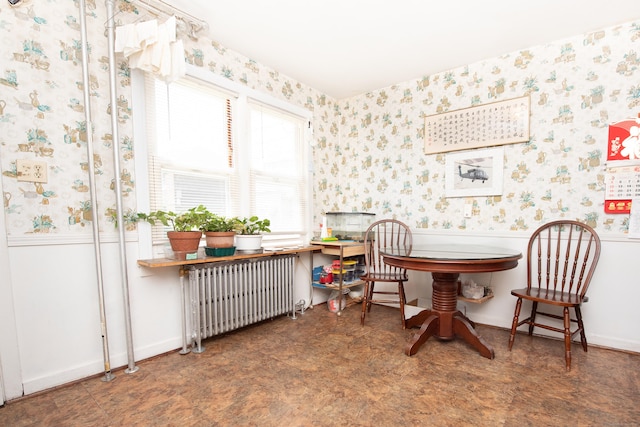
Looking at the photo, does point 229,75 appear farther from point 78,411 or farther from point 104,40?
point 78,411

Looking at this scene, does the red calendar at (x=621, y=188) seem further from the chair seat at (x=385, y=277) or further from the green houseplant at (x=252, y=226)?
the green houseplant at (x=252, y=226)

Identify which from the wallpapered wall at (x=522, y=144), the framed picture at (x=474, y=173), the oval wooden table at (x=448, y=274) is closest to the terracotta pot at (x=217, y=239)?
the oval wooden table at (x=448, y=274)

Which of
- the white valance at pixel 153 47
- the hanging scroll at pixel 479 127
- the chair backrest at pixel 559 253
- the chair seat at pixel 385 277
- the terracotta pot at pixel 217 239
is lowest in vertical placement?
the chair seat at pixel 385 277

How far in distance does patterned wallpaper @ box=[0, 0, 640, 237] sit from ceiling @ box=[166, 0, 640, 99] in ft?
0.56

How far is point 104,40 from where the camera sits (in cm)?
184

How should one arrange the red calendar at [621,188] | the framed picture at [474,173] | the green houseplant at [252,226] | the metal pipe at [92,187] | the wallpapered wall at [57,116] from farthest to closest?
the framed picture at [474,173] → the green houseplant at [252,226] → the red calendar at [621,188] → the metal pipe at [92,187] → the wallpapered wall at [57,116]

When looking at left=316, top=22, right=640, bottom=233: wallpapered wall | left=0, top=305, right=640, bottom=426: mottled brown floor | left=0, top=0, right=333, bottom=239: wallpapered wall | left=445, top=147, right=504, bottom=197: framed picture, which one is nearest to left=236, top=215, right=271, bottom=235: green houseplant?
left=0, top=0, right=333, bottom=239: wallpapered wall

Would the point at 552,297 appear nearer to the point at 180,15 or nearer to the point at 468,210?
the point at 468,210

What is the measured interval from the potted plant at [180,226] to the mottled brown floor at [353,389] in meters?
0.77

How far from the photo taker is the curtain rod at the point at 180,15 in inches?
76.0

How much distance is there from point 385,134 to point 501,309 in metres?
2.06

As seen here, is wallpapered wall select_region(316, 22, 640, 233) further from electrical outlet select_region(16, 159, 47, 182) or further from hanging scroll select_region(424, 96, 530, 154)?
electrical outlet select_region(16, 159, 47, 182)

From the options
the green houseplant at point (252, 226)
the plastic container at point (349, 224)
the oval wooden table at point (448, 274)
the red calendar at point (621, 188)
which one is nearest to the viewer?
the oval wooden table at point (448, 274)

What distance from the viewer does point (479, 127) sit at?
8.92 ft
